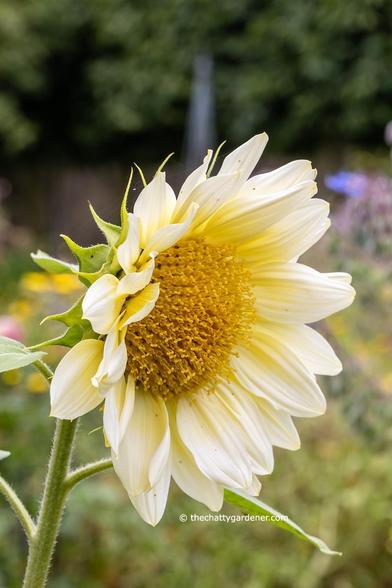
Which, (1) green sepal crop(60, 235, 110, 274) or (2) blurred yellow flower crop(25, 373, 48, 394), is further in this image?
(2) blurred yellow flower crop(25, 373, 48, 394)

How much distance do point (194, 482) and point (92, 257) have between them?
0.46 ft

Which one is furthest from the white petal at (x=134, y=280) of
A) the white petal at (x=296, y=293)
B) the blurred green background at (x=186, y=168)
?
the blurred green background at (x=186, y=168)

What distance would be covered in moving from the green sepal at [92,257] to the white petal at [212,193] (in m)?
0.05

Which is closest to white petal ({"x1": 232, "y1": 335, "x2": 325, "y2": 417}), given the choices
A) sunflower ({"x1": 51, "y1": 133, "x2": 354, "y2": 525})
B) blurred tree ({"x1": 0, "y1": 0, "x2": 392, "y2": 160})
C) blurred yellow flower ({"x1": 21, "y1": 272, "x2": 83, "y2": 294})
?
sunflower ({"x1": 51, "y1": 133, "x2": 354, "y2": 525})

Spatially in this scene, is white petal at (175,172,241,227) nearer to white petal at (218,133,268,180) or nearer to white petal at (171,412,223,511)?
white petal at (218,133,268,180)

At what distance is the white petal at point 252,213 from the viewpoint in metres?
0.46

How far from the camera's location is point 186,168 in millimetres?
2035

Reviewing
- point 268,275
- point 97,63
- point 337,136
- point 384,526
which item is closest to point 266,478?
point 384,526

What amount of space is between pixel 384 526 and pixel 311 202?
5.78ft

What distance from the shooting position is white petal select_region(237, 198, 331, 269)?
1.59 ft

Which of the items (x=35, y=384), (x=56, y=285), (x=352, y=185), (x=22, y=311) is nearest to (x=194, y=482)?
(x=352, y=185)

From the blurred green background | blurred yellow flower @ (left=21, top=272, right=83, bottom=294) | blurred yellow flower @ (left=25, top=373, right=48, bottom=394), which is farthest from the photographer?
blurred yellow flower @ (left=21, top=272, right=83, bottom=294)

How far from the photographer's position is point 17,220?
397 inches

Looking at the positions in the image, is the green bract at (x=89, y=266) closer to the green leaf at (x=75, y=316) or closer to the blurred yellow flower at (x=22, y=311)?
the green leaf at (x=75, y=316)
